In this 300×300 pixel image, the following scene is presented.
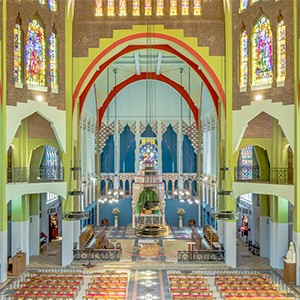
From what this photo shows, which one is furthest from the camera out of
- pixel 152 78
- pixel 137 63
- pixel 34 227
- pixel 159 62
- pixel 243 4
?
pixel 152 78

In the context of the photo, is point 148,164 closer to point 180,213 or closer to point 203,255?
point 203,255

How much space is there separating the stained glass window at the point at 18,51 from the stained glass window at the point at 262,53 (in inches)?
442

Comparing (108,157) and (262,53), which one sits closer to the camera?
(262,53)

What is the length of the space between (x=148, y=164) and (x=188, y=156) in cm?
1098

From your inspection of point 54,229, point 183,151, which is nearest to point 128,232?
point 54,229

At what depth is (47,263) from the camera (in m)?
22.6

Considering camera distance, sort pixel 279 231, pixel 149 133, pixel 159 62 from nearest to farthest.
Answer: pixel 279 231 → pixel 159 62 → pixel 149 133

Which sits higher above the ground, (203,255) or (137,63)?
(137,63)

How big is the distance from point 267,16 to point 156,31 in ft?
18.7

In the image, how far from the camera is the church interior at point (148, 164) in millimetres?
18406

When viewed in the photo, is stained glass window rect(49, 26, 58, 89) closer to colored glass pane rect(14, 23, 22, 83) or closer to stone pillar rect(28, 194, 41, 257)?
colored glass pane rect(14, 23, 22, 83)

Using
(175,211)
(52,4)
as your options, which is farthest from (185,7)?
(175,211)

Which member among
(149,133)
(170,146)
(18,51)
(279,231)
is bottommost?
(279,231)

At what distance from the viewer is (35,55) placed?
2062 cm
